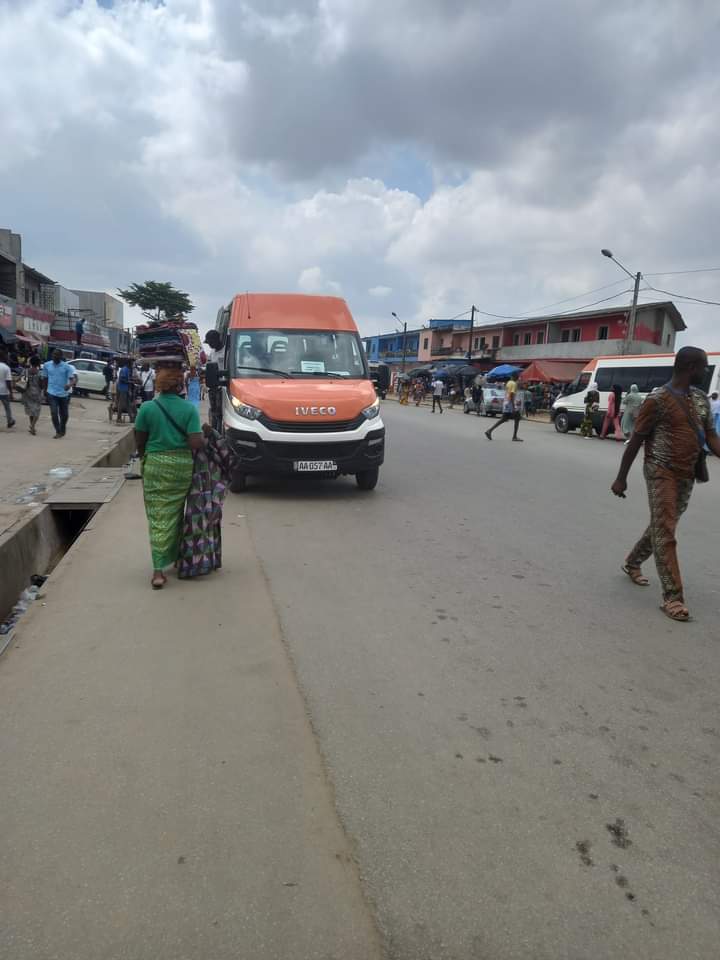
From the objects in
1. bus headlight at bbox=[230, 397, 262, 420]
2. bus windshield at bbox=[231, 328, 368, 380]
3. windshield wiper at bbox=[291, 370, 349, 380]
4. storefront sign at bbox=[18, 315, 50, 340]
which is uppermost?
storefront sign at bbox=[18, 315, 50, 340]

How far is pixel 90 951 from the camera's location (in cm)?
179

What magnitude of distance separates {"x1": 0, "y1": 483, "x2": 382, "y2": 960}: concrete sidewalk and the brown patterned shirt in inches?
119

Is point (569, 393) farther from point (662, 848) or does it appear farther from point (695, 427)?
point (662, 848)

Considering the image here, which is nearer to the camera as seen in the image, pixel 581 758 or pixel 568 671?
pixel 581 758

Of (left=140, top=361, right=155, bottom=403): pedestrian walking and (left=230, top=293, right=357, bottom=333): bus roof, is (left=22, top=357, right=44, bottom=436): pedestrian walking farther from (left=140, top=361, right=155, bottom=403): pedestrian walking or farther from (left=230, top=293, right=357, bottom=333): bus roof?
(left=230, top=293, right=357, bottom=333): bus roof

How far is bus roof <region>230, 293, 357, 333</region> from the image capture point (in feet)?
29.9

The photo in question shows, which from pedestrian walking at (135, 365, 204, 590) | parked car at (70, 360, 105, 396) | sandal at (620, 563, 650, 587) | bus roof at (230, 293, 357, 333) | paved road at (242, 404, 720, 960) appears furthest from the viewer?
parked car at (70, 360, 105, 396)

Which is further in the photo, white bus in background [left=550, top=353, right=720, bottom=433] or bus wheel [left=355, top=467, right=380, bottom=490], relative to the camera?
white bus in background [left=550, top=353, right=720, bottom=433]

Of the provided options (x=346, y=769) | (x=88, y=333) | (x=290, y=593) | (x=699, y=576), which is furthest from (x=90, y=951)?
(x=88, y=333)

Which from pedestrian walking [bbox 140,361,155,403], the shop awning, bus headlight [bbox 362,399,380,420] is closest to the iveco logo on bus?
bus headlight [bbox 362,399,380,420]

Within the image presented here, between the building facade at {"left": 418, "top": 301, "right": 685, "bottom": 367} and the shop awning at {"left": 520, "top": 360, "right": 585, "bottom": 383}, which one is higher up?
the building facade at {"left": 418, "top": 301, "right": 685, "bottom": 367}

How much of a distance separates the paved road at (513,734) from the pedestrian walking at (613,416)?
48.2 ft

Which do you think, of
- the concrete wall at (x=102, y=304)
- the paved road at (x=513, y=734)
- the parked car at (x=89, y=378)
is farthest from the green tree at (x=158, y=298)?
the paved road at (x=513, y=734)

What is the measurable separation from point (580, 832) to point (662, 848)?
27 cm
